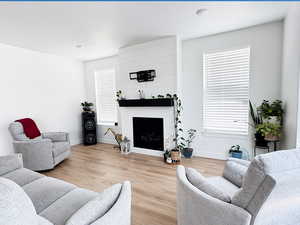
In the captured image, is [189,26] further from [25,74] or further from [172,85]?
[25,74]

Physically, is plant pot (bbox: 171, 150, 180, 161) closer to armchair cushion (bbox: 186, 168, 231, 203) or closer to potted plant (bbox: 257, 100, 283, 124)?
potted plant (bbox: 257, 100, 283, 124)

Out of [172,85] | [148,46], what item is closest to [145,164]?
[172,85]

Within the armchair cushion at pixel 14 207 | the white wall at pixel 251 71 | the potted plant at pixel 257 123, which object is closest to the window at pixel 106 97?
the white wall at pixel 251 71

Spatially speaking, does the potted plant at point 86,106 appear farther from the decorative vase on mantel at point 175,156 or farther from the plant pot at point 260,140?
the plant pot at point 260,140

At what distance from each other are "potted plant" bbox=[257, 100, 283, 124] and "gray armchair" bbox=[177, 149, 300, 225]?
1.98 m

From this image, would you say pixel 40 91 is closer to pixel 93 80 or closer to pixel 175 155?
pixel 93 80

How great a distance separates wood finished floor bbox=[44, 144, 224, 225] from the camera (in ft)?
6.42

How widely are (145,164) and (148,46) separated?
262 cm

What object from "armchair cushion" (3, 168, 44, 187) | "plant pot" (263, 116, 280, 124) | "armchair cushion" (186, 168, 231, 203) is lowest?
"armchair cushion" (3, 168, 44, 187)

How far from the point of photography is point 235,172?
1.68m

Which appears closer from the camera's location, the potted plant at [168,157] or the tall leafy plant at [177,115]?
the potted plant at [168,157]

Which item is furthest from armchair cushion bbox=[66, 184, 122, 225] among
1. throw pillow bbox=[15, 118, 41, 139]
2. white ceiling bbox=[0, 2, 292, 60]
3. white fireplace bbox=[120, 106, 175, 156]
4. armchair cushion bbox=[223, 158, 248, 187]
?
throw pillow bbox=[15, 118, 41, 139]

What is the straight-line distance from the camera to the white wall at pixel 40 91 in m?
3.59

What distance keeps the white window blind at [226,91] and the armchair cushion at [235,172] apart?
177cm
